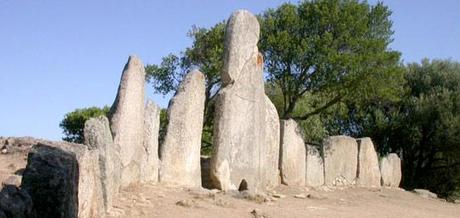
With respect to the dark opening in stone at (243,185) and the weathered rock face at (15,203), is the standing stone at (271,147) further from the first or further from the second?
the weathered rock face at (15,203)

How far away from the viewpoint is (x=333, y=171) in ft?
65.2

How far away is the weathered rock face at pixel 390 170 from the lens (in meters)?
22.5

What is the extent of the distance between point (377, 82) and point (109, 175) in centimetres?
1469

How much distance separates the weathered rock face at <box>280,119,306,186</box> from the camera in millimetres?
17645

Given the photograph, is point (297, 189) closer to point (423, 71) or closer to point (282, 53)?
point (282, 53)

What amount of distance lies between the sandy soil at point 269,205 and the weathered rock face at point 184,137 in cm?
88

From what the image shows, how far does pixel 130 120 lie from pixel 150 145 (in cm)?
94

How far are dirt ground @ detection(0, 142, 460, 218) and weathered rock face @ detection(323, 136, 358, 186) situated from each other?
2.68 ft

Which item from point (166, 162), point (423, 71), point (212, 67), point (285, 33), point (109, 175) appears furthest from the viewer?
point (423, 71)

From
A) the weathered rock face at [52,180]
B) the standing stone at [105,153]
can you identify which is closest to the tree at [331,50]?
the standing stone at [105,153]

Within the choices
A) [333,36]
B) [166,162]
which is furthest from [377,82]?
[166,162]

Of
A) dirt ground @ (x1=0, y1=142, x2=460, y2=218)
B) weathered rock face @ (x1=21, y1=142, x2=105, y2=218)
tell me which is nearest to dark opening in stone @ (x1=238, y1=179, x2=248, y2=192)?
dirt ground @ (x1=0, y1=142, x2=460, y2=218)

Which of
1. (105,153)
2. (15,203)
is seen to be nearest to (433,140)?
(105,153)

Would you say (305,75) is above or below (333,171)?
above
